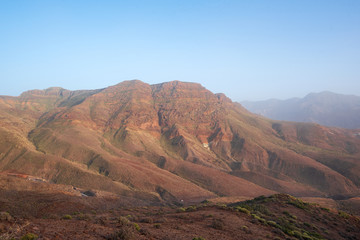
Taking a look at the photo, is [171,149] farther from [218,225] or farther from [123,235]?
[123,235]

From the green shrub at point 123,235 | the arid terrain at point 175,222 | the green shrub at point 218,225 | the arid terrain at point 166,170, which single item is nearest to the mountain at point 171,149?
the arid terrain at point 166,170

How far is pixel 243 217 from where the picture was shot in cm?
2358

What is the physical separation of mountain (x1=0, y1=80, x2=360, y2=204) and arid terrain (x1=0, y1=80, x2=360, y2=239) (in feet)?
1.70

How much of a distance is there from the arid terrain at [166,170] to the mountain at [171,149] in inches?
20.4

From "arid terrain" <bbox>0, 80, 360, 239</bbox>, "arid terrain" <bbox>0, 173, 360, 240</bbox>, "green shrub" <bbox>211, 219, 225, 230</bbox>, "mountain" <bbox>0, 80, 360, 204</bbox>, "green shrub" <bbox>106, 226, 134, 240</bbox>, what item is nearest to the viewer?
"green shrub" <bbox>106, 226, 134, 240</bbox>

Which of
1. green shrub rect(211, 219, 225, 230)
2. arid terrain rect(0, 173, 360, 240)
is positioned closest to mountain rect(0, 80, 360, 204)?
arid terrain rect(0, 173, 360, 240)

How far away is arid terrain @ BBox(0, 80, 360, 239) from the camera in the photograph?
21.1m

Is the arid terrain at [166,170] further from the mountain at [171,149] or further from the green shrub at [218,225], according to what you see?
the mountain at [171,149]

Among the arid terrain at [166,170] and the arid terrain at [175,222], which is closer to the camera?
the arid terrain at [175,222]

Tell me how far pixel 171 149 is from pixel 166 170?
26.7 metres

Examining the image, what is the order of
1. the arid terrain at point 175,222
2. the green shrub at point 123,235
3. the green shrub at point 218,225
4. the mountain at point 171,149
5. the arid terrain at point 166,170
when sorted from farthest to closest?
the mountain at point 171,149 → the arid terrain at point 166,170 → the green shrub at point 218,225 → the arid terrain at point 175,222 → the green shrub at point 123,235

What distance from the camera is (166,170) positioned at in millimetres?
90188

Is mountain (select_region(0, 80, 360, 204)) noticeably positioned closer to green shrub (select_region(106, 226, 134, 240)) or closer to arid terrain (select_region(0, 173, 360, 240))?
arid terrain (select_region(0, 173, 360, 240))

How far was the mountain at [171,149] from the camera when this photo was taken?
7069cm
